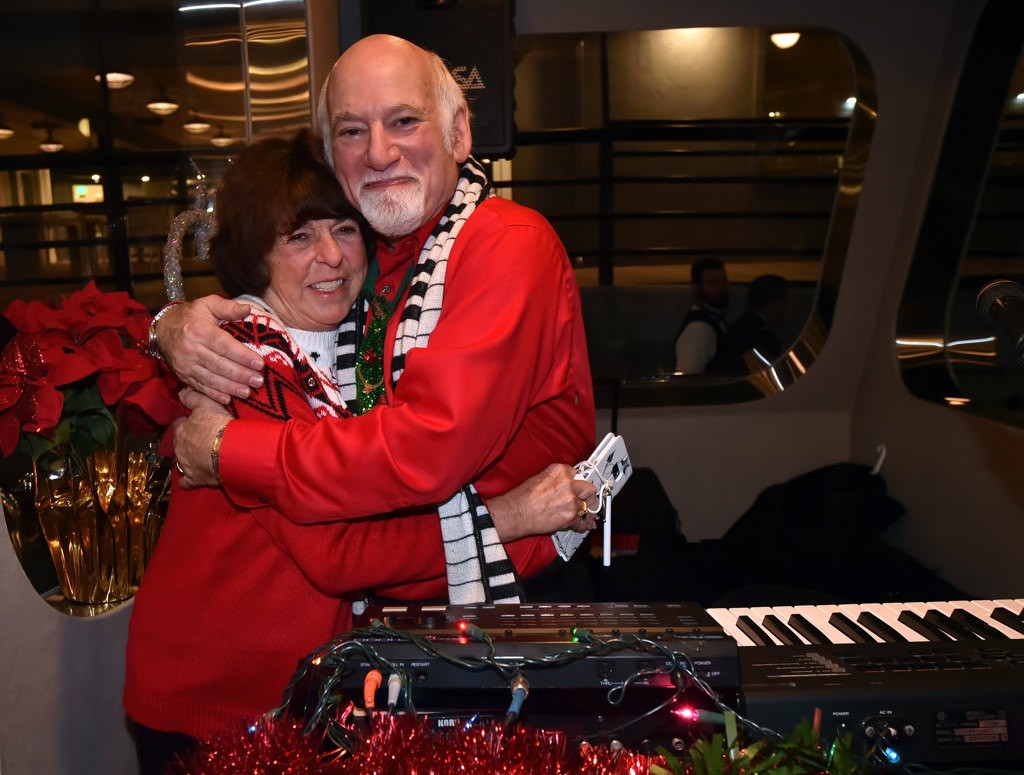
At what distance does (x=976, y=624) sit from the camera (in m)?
1.40

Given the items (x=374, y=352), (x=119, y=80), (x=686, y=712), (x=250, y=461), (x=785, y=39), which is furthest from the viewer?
(x=785, y=39)

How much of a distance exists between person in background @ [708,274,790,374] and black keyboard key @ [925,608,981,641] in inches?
143

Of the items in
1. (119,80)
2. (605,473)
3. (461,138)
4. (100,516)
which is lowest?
(100,516)

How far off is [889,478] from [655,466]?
47.1 inches

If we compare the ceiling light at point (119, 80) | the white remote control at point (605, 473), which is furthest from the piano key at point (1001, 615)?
the ceiling light at point (119, 80)

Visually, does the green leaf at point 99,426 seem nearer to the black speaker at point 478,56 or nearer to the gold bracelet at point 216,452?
the gold bracelet at point 216,452

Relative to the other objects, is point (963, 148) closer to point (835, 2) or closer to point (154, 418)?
point (835, 2)

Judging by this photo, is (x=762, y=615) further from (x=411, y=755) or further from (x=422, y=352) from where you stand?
(x=411, y=755)

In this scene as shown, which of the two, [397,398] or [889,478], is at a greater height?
[397,398]

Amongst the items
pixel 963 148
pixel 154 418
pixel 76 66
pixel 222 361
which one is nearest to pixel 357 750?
pixel 222 361

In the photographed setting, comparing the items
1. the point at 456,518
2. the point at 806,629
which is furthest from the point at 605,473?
the point at 806,629

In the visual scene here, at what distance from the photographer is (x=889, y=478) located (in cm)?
447

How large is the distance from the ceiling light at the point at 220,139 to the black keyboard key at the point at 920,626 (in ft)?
7.58

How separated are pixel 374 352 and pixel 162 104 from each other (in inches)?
56.7
